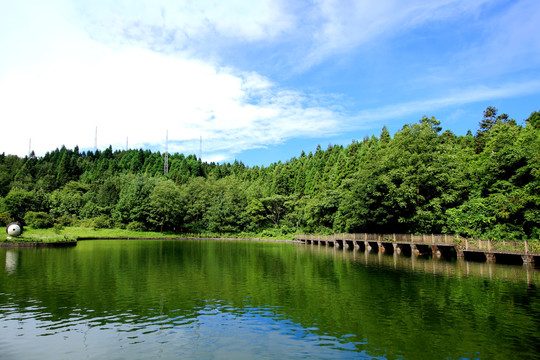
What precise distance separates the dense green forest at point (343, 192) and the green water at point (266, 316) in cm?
1450

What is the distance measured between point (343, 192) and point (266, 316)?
53108 mm

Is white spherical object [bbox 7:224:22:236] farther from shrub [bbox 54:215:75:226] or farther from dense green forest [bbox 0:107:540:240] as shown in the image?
shrub [bbox 54:215:75:226]

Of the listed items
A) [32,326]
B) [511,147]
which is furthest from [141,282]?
[511,147]

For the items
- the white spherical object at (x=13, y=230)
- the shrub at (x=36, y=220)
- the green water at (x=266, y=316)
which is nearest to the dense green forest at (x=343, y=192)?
the shrub at (x=36, y=220)

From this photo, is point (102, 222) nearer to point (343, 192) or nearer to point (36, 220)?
point (36, 220)

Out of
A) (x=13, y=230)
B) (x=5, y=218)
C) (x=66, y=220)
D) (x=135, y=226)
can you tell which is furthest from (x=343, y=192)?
(x=66, y=220)

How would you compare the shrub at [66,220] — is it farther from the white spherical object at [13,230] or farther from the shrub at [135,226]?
the white spherical object at [13,230]

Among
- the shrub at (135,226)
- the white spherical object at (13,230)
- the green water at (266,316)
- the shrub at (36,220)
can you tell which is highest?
the shrub at (36,220)

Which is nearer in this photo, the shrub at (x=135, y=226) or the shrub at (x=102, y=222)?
the shrub at (x=102, y=222)

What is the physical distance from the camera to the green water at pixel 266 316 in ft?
36.1

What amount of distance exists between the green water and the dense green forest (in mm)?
14505

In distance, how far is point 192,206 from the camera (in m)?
104

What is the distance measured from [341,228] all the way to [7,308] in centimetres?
5752

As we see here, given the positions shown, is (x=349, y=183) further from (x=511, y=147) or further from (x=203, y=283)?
(x=203, y=283)
